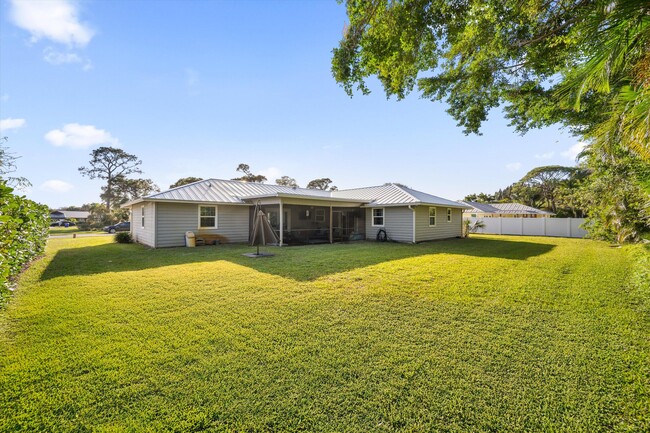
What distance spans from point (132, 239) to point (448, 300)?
1699cm

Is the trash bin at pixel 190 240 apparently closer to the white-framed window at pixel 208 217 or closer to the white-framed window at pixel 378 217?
the white-framed window at pixel 208 217

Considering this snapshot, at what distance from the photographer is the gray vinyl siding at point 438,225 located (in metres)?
15.0

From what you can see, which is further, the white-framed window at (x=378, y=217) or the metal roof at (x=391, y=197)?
the white-framed window at (x=378, y=217)

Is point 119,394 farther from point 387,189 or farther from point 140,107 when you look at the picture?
point 387,189

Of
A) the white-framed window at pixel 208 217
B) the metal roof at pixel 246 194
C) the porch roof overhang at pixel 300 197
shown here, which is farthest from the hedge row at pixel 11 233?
the porch roof overhang at pixel 300 197

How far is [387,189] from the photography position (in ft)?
59.7

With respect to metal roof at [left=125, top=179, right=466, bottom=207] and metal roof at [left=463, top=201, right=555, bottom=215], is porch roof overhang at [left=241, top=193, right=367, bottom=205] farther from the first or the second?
metal roof at [left=463, top=201, right=555, bottom=215]

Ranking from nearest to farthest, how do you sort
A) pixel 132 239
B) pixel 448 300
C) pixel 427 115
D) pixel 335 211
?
pixel 448 300 → pixel 427 115 → pixel 132 239 → pixel 335 211

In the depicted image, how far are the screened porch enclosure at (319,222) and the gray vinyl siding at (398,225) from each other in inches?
60.4

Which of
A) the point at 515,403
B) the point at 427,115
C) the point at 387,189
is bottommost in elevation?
the point at 515,403

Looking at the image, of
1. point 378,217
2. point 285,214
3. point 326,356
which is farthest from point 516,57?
point 285,214

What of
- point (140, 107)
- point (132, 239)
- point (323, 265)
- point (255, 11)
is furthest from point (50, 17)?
point (132, 239)

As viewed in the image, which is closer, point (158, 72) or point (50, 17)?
point (50, 17)

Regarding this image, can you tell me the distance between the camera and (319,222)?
1845cm
